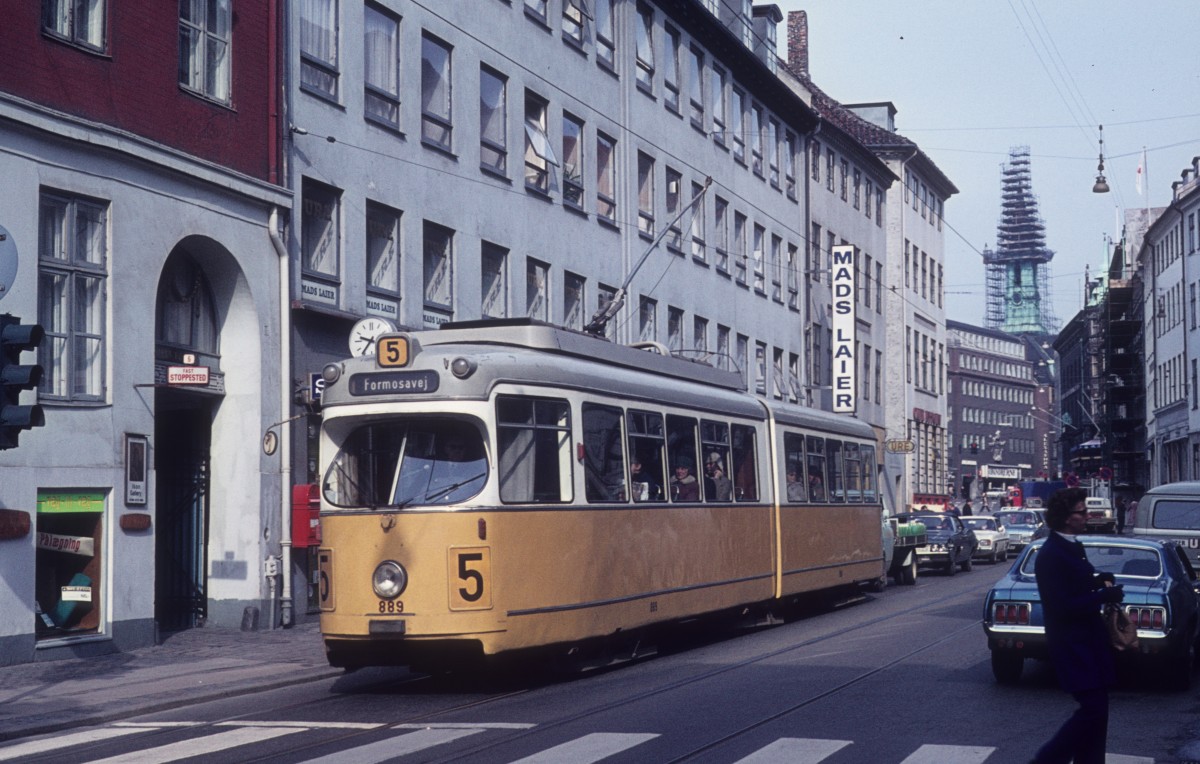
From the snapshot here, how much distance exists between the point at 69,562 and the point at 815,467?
10374 mm

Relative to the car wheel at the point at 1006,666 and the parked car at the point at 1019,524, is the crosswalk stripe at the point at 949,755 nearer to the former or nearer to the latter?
the car wheel at the point at 1006,666

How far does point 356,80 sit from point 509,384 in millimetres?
11579

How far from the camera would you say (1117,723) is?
38.7 feet

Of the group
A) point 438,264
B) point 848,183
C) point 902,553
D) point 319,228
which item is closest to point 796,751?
point 319,228

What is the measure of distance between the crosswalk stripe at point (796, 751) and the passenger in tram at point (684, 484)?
6.55m

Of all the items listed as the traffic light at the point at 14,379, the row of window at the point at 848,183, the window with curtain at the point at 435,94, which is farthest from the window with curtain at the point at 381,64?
the row of window at the point at 848,183

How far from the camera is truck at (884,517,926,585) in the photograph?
32531 mm

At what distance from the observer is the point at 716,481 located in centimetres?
1855

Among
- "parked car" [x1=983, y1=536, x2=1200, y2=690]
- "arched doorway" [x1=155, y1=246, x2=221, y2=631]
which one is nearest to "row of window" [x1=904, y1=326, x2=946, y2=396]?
"arched doorway" [x1=155, y1=246, x2=221, y2=631]

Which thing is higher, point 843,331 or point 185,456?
point 843,331

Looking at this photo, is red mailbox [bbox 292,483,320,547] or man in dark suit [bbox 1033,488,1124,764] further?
red mailbox [bbox 292,483,320,547]

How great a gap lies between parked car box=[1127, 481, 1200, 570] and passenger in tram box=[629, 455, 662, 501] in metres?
8.46

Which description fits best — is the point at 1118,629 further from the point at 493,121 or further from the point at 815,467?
the point at 493,121

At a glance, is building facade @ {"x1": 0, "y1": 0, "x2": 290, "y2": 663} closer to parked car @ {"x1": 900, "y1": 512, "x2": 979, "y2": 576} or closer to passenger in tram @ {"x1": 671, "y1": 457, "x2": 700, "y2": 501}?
A: passenger in tram @ {"x1": 671, "y1": 457, "x2": 700, "y2": 501}
